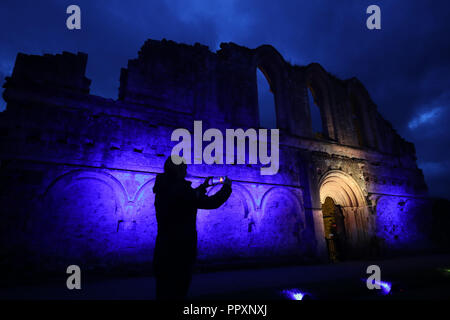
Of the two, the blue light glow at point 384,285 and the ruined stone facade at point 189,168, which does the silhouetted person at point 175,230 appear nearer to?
the blue light glow at point 384,285

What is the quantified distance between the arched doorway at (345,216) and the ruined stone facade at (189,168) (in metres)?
0.05

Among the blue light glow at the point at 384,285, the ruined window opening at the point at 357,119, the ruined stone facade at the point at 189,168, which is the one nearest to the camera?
the blue light glow at the point at 384,285

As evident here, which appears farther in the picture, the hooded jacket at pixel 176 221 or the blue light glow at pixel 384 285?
the blue light glow at pixel 384 285

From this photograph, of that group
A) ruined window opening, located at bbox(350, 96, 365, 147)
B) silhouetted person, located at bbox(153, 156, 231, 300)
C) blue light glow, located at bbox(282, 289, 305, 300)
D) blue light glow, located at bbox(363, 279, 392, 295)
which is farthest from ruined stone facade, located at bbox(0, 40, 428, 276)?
silhouetted person, located at bbox(153, 156, 231, 300)

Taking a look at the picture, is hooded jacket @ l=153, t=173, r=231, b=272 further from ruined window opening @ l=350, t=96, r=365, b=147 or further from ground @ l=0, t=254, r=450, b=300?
ruined window opening @ l=350, t=96, r=365, b=147

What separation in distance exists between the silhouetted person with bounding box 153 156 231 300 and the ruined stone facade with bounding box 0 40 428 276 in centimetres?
414

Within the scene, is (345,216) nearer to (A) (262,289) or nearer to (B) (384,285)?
(B) (384,285)

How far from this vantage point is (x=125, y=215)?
18.5ft

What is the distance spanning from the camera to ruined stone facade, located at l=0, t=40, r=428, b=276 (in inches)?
203

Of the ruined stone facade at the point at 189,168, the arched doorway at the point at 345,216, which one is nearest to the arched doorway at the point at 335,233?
the arched doorway at the point at 345,216

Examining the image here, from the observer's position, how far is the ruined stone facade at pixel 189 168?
203 inches

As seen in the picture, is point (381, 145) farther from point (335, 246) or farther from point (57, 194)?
point (57, 194)
